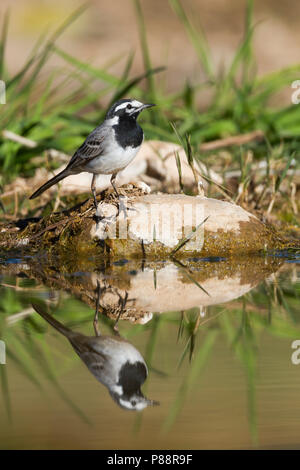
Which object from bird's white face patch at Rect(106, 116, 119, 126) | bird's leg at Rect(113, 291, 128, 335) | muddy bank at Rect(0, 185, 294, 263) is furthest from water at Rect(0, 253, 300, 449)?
bird's white face patch at Rect(106, 116, 119, 126)

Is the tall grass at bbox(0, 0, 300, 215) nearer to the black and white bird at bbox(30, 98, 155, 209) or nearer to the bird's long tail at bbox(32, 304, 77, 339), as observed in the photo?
the black and white bird at bbox(30, 98, 155, 209)

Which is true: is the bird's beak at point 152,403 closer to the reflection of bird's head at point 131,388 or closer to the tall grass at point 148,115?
the reflection of bird's head at point 131,388

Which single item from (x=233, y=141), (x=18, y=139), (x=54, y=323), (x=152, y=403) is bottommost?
(x=152, y=403)

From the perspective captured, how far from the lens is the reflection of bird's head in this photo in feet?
9.94

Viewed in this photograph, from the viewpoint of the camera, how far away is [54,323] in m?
4.29

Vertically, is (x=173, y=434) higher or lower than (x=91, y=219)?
lower

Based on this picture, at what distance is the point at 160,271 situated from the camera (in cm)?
570

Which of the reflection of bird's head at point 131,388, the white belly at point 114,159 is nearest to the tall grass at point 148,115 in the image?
the white belly at point 114,159

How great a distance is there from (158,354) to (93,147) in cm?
279

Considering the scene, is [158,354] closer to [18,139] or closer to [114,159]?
[114,159]

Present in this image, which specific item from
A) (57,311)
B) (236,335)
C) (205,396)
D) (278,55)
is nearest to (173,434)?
(205,396)

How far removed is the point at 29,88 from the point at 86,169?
2852 mm

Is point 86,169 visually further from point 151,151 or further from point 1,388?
point 1,388

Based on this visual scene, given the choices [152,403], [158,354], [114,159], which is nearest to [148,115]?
[114,159]
